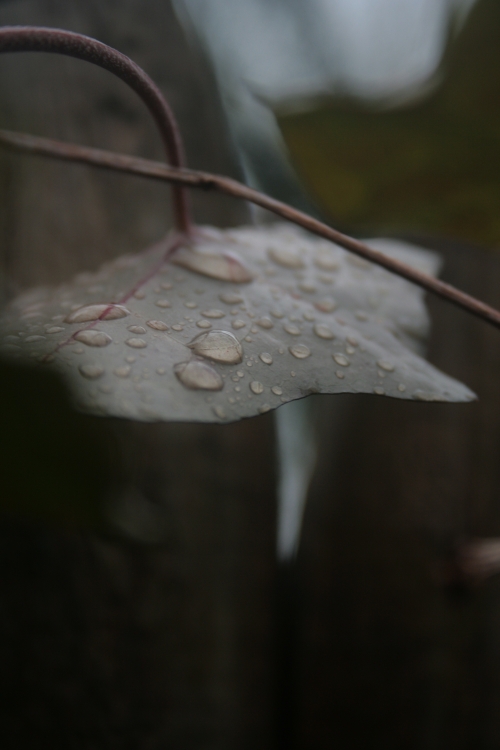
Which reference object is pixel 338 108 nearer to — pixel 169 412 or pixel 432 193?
pixel 432 193

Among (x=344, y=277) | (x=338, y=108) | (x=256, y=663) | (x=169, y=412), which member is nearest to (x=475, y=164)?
(x=338, y=108)

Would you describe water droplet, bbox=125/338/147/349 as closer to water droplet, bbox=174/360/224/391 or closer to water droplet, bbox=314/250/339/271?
water droplet, bbox=174/360/224/391

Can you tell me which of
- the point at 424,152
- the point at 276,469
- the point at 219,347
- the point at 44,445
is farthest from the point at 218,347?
the point at 276,469

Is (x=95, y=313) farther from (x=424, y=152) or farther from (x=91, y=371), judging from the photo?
(x=424, y=152)

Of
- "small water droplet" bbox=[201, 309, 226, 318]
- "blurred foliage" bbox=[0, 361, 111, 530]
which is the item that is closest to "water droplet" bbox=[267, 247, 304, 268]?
"small water droplet" bbox=[201, 309, 226, 318]

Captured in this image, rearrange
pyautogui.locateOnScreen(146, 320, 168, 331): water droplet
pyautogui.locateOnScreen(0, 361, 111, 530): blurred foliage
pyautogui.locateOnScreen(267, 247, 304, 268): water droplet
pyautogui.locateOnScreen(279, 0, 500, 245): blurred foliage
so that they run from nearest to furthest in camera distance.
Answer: pyautogui.locateOnScreen(0, 361, 111, 530): blurred foliage < pyautogui.locateOnScreen(146, 320, 168, 331): water droplet < pyautogui.locateOnScreen(267, 247, 304, 268): water droplet < pyautogui.locateOnScreen(279, 0, 500, 245): blurred foliage

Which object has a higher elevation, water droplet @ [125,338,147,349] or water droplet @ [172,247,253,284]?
water droplet @ [172,247,253,284]
